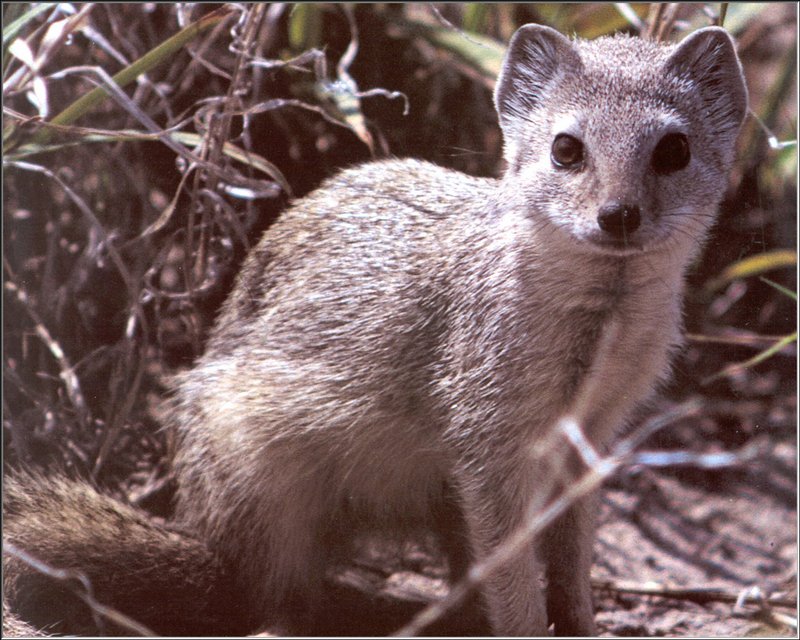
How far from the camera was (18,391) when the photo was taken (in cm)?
322

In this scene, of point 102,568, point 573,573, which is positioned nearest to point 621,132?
point 573,573

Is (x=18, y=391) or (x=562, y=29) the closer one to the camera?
(x=18, y=391)

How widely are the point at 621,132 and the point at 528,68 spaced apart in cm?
40

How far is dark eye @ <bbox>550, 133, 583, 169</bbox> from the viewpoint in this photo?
219 cm

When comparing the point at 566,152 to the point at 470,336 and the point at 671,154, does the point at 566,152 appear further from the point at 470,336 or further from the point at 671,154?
the point at 470,336

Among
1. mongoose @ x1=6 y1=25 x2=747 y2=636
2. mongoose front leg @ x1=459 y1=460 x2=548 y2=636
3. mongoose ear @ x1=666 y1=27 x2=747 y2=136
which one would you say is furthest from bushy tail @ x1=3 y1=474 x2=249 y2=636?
mongoose ear @ x1=666 y1=27 x2=747 y2=136

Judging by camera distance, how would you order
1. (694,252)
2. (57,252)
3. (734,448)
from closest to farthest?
(694,252)
(57,252)
(734,448)

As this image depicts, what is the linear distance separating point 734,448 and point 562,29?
1.79 metres

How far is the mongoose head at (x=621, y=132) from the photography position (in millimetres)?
2070

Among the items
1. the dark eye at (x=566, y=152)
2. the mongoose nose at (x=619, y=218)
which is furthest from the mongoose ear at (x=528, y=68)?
the mongoose nose at (x=619, y=218)

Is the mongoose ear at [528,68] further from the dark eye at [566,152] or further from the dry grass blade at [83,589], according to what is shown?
the dry grass blade at [83,589]

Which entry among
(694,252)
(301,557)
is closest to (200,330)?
(301,557)

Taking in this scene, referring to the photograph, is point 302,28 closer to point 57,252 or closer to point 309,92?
point 309,92

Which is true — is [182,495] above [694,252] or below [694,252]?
below
